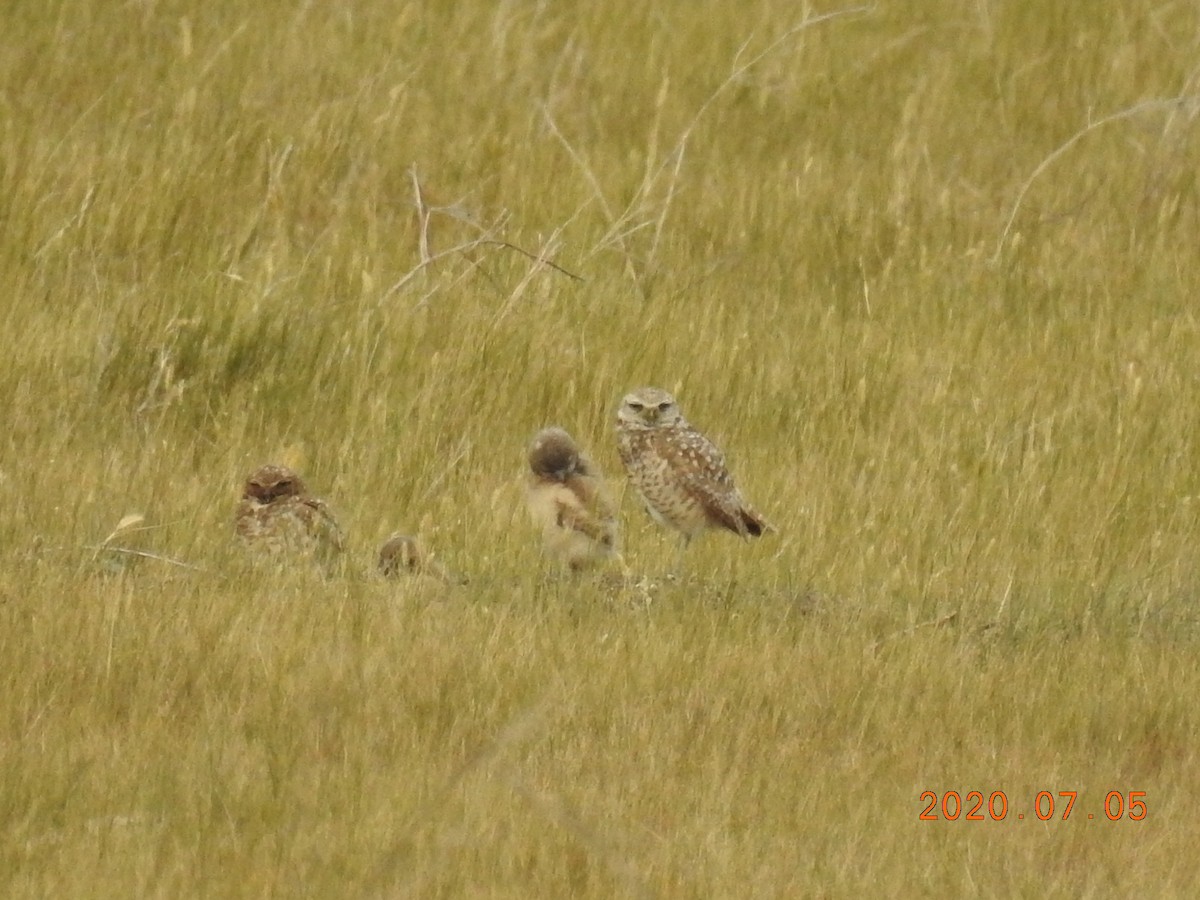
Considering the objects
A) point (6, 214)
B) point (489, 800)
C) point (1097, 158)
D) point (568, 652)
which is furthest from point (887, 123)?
point (489, 800)

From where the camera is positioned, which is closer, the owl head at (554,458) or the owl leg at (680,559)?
the owl leg at (680,559)

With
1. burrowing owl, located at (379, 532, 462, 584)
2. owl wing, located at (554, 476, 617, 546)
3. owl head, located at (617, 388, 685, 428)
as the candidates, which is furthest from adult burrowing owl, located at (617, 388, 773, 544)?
burrowing owl, located at (379, 532, 462, 584)

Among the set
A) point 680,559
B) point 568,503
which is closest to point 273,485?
point 568,503

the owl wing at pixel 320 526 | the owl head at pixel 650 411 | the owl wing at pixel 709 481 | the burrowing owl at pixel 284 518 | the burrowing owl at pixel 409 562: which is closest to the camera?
the burrowing owl at pixel 409 562

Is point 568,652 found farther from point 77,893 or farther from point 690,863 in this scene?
point 77,893

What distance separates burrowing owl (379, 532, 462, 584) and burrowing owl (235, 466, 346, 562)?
23 cm

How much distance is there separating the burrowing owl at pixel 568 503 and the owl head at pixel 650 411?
0.27m

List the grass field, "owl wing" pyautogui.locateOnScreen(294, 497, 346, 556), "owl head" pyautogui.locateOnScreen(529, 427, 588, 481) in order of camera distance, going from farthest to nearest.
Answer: "owl head" pyautogui.locateOnScreen(529, 427, 588, 481), "owl wing" pyautogui.locateOnScreen(294, 497, 346, 556), the grass field

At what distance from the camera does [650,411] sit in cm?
873

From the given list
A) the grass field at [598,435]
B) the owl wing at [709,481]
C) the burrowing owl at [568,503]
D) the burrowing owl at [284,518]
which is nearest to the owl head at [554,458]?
the burrowing owl at [568,503]

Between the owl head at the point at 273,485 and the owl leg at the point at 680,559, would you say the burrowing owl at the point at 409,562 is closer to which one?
the owl head at the point at 273,485

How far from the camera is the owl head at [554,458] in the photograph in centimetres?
834

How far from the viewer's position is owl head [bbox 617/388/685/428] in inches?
344

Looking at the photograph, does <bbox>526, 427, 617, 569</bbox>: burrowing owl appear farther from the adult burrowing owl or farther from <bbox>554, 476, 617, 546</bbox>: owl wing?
the adult burrowing owl
